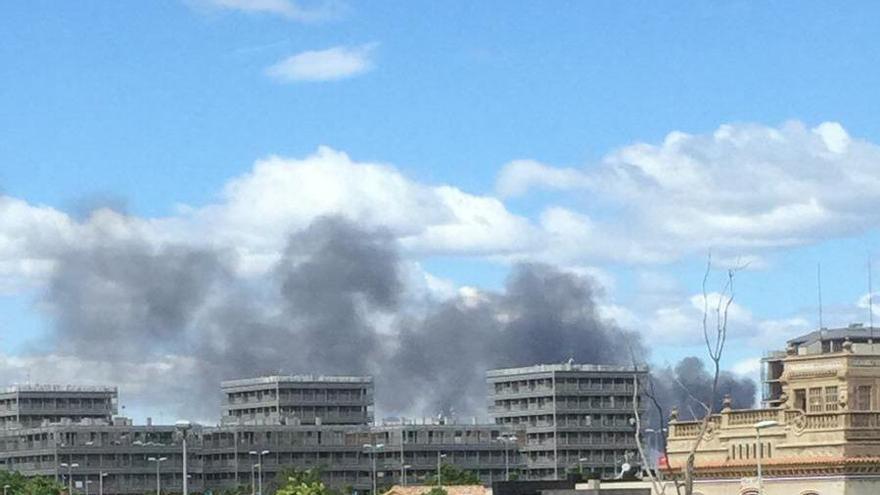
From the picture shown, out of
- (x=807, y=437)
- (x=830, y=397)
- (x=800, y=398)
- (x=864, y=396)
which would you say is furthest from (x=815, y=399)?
(x=807, y=437)

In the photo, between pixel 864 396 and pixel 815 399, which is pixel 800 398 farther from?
pixel 864 396

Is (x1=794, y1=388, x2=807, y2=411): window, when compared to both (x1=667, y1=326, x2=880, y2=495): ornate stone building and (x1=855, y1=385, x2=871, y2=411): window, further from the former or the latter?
(x1=855, y1=385, x2=871, y2=411): window

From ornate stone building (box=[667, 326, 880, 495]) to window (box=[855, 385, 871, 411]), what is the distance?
55 millimetres

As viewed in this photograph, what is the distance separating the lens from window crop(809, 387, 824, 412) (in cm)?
10950

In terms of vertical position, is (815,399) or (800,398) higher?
(800,398)

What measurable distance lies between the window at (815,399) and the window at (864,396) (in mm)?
2153

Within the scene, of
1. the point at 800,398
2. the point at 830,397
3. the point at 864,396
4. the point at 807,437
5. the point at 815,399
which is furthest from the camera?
the point at 800,398

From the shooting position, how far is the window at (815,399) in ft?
359

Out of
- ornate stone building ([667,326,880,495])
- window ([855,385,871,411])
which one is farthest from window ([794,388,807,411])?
window ([855,385,871,411])

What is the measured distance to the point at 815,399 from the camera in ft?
362

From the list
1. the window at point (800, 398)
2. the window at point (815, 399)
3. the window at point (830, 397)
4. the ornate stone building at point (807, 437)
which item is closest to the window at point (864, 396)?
the ornate stone building at point (807, 437)

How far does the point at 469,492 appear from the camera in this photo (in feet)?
575

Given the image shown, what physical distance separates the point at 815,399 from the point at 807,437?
5.03 metres

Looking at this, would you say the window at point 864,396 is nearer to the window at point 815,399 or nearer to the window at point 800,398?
the window at point 815,399
